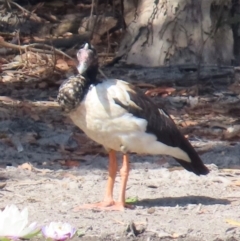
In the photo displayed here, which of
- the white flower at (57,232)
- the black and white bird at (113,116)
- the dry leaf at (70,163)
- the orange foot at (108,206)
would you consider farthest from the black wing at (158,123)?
the white flower at (57,232)

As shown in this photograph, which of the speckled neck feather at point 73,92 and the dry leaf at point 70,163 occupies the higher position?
the speckled neck feather at point 73,92

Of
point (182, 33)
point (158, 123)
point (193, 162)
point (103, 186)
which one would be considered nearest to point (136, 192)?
point (103, 186)

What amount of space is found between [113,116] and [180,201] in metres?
1.02

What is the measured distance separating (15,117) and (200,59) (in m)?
2.61

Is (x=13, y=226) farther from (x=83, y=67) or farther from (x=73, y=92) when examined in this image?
(x=83, y=67)

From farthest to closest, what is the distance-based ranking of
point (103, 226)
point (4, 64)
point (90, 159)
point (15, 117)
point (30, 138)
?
point (4, 64) → point (15, 117) → point (30, 138) → point (90, 159) → point (103, 226)

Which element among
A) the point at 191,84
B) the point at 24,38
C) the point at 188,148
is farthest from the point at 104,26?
the point at 188,148

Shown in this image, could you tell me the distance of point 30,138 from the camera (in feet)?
23.7

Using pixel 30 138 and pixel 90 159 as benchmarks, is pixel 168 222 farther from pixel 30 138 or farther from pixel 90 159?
pixel 30 138

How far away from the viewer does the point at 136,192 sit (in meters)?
5.71

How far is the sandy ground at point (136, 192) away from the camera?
4.78 metres

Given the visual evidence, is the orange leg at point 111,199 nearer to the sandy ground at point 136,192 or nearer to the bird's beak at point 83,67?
the sandy ground at point 136,192

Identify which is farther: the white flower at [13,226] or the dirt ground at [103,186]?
the dirt ground at [103,186]

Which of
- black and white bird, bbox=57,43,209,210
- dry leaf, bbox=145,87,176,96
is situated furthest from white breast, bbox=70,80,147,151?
dry leaf, bbox=145,87,176,96
